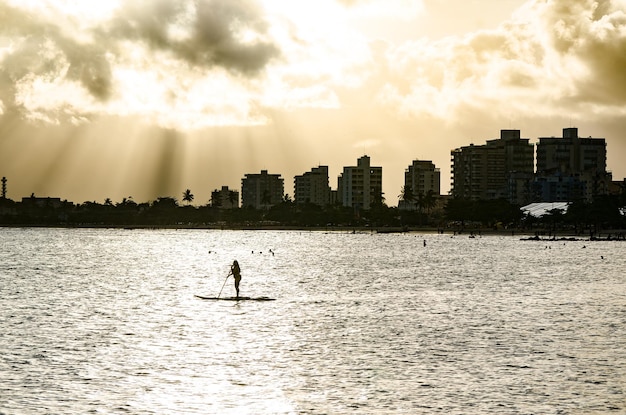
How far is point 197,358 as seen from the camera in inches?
1737

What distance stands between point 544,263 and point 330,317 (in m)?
101

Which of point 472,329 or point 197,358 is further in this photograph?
point 472,329

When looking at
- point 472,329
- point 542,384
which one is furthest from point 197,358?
point 472,329

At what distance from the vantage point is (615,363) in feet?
140

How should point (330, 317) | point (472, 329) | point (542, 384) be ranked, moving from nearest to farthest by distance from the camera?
point (542, 384) < point (472, 329) < point (330, 317)

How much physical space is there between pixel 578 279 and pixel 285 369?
266 feet

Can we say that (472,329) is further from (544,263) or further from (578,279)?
(544,263)

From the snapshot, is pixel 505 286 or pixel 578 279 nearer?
pixel 505 286

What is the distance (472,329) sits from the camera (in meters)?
56.8

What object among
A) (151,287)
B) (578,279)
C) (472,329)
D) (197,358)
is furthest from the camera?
(578,279)

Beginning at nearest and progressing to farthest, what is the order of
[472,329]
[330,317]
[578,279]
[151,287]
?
[472,329] → [330,317] → [151,287] → [578,279]

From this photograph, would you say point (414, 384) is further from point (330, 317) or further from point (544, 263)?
point (544, 263)

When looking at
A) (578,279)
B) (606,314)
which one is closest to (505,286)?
(578,279)

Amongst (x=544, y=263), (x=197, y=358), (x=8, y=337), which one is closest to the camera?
(x=197, y=358)
